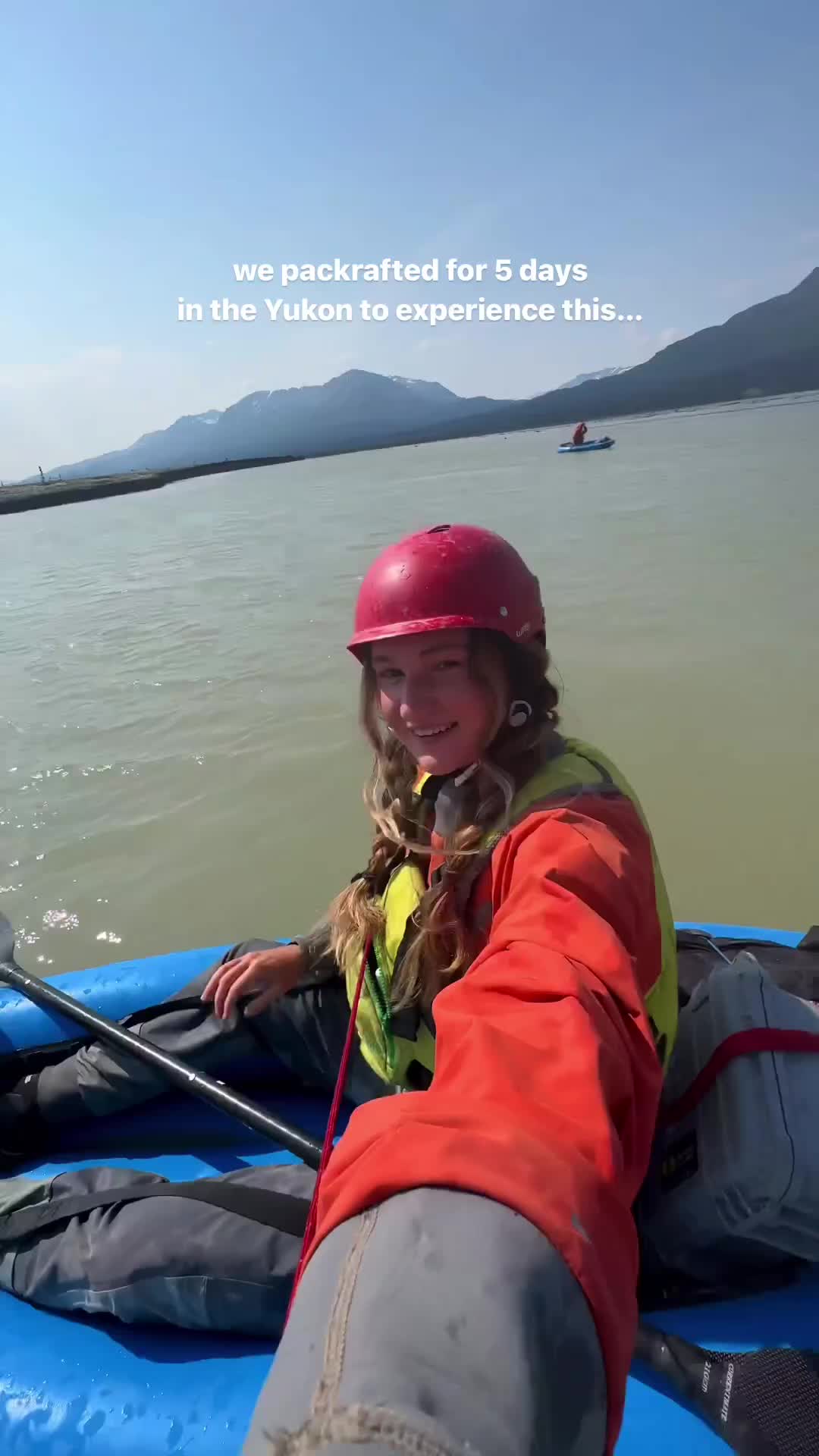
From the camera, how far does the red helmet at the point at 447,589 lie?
158 centimetres

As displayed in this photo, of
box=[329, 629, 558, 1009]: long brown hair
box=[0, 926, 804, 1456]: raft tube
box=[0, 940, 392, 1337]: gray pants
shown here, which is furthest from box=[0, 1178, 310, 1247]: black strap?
box=[329, 629, 558, 1009]: long brown hair

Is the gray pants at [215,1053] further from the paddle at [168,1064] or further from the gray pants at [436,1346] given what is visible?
the gray pants at [436,1346]

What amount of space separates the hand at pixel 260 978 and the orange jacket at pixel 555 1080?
3.64 ft

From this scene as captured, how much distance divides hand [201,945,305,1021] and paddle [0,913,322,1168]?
20cm

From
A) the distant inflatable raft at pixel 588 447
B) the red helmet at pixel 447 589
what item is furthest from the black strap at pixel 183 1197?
the distant inflatable raft at pixel 588 447

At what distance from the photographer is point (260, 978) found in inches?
89.1

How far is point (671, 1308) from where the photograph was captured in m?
1.51

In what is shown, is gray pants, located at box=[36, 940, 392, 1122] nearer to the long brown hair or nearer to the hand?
the hand

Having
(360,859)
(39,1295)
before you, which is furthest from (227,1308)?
(360,859)

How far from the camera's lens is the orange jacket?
65 centimetres

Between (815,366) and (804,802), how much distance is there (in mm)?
124937

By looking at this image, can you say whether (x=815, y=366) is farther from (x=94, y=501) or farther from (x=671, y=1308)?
(x=671, y=1308)

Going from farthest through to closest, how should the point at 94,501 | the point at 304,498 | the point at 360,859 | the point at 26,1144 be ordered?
the point at 94,501 → the point at 304,498 → the point at 360,859 → the point at 26,1144

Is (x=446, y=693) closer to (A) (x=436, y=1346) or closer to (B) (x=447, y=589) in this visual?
(B) (x=447, y=589)
